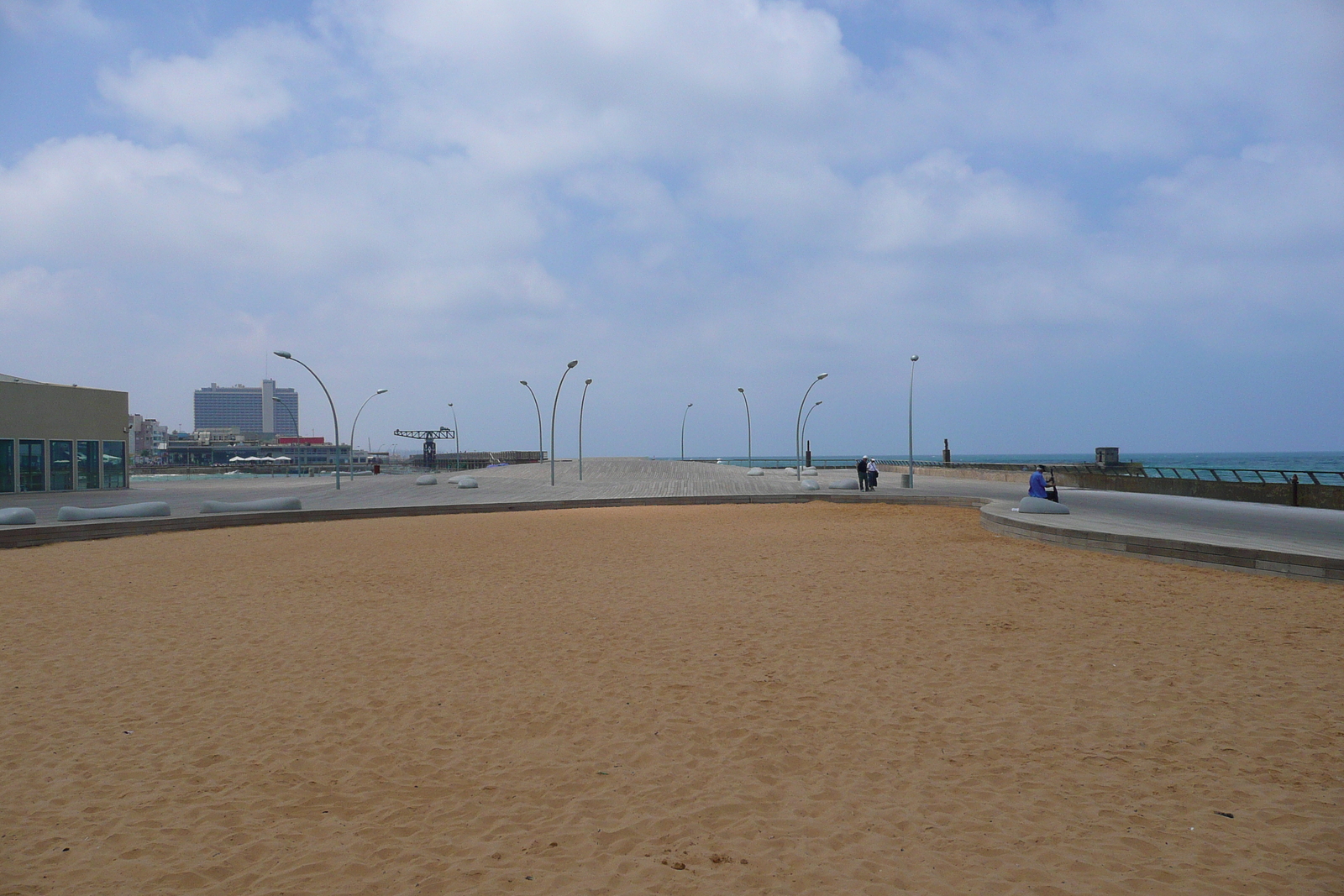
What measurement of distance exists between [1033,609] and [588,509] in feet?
57.7

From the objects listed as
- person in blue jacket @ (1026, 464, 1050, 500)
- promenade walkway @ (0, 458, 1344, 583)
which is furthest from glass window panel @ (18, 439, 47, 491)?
person in blue jacket @ (1026, 464, 1050, 500)

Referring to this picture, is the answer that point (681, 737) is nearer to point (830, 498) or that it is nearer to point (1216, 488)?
point (830, 498)

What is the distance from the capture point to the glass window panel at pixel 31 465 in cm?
3164

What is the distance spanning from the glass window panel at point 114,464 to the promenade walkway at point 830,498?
1.25 meters

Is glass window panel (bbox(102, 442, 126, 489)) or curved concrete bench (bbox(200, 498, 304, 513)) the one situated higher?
glass window panel (bbox(102, 442, 126, 489))

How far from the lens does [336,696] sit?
6613mm

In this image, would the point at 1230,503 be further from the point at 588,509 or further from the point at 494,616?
the point at 494,616

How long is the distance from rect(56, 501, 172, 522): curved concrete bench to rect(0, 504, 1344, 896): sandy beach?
9565 millimetres

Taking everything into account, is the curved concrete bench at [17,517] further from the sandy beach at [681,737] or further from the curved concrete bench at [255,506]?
the sandy beach at [681,737]

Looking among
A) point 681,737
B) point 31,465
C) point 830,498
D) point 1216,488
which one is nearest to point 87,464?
point 31,465

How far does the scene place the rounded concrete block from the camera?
17.4m

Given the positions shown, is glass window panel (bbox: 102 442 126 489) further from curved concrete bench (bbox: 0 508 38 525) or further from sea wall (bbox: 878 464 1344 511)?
sea wall (bbox: 878 464 1344 511)

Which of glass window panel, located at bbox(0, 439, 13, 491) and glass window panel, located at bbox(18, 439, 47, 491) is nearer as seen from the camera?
glass window panel, located at bbox(0, 439, 13, 491)

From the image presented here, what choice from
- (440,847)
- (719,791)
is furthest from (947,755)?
(440,847)
